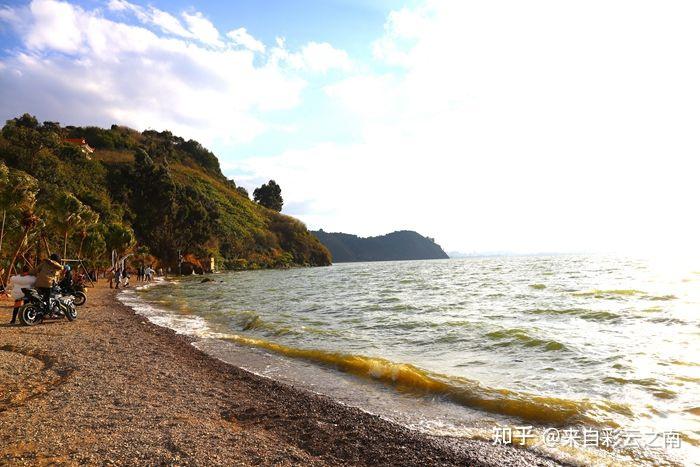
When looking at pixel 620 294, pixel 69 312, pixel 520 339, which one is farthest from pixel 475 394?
pixel 620 294

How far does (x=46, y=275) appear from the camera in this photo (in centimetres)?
1608

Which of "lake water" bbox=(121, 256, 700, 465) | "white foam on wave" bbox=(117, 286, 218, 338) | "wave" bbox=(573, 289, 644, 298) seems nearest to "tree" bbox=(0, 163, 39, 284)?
→ "white foam on wave" bbox=(117, 286, 218, 338)

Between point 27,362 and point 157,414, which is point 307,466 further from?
point 27,362

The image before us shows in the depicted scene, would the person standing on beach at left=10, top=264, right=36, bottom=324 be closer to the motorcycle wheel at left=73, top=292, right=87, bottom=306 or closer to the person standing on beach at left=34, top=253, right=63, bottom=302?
the person standing on beach at left=34, top=253, right=63, bottom=302

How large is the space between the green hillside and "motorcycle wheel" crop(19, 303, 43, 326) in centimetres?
824

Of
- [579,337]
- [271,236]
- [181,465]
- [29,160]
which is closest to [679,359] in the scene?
[579,337]

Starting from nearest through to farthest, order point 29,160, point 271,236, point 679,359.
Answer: point 679,359 → point 29,160 → point 271,236

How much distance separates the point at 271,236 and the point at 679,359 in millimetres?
110075

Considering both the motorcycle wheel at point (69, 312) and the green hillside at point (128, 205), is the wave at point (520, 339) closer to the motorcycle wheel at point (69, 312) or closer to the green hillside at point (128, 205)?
the motorcycle wheel at point (69, 312)

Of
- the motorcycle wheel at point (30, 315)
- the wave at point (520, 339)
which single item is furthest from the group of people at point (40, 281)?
the wave at point (520, 339)

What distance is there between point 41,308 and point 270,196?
456ft

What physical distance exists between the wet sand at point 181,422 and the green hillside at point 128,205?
16.6 metres

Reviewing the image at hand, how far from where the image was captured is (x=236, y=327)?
18828 mm

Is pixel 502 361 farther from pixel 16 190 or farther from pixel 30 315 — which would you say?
pixel 16 190
